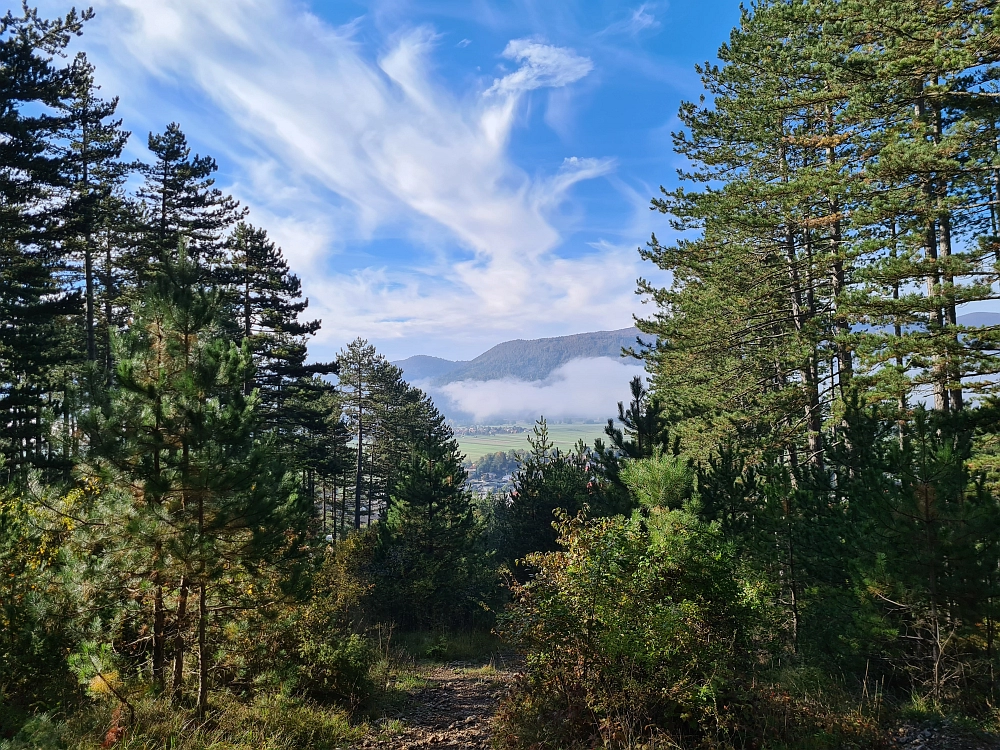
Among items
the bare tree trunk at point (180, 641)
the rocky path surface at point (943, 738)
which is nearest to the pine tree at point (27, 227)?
the bare tree trunk at point (180, 641)

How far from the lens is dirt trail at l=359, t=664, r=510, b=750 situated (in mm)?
7473

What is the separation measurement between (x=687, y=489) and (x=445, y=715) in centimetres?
734

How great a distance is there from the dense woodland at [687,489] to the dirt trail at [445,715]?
87cm

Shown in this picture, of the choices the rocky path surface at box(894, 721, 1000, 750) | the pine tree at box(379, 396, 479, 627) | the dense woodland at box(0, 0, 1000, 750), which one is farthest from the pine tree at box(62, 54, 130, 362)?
the rocky path surface at box(894, 721, 1000, 750)

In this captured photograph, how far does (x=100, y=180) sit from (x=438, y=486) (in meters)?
18.4

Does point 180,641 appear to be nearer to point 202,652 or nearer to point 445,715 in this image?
point 202,652

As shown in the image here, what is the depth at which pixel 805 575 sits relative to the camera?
9703 millimetres

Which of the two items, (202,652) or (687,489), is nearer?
(202,652)

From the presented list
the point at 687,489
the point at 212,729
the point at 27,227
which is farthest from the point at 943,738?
the point at 27,227

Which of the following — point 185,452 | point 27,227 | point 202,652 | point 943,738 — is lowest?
point 943,738

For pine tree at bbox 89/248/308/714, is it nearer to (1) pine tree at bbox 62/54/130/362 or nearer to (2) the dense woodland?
(2) the dense woodland

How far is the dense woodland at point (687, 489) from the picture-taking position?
5.73m

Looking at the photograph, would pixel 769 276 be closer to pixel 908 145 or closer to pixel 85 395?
pixel 908 145

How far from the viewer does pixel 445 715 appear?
906cm
